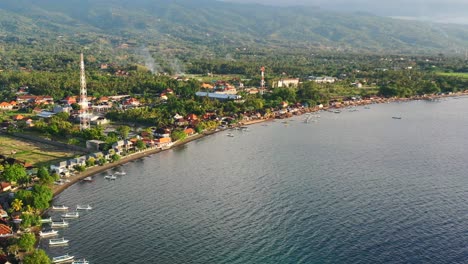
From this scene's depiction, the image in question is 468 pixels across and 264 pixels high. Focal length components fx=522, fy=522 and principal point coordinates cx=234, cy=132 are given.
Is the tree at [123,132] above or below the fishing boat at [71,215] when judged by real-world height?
above

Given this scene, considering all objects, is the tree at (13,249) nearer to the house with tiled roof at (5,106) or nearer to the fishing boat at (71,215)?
the fishing boat at (71,215)

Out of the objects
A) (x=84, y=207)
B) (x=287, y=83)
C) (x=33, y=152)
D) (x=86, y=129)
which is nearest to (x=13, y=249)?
(x=84, y=207)

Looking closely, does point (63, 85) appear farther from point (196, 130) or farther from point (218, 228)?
point (218, 228)

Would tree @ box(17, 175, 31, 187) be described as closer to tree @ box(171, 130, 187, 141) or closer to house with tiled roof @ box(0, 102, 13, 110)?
tree @ box(171, 130, 187, 141)

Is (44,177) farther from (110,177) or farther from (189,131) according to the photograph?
(189,131)

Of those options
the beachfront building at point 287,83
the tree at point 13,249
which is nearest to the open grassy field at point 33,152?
the tree at point 13,249
